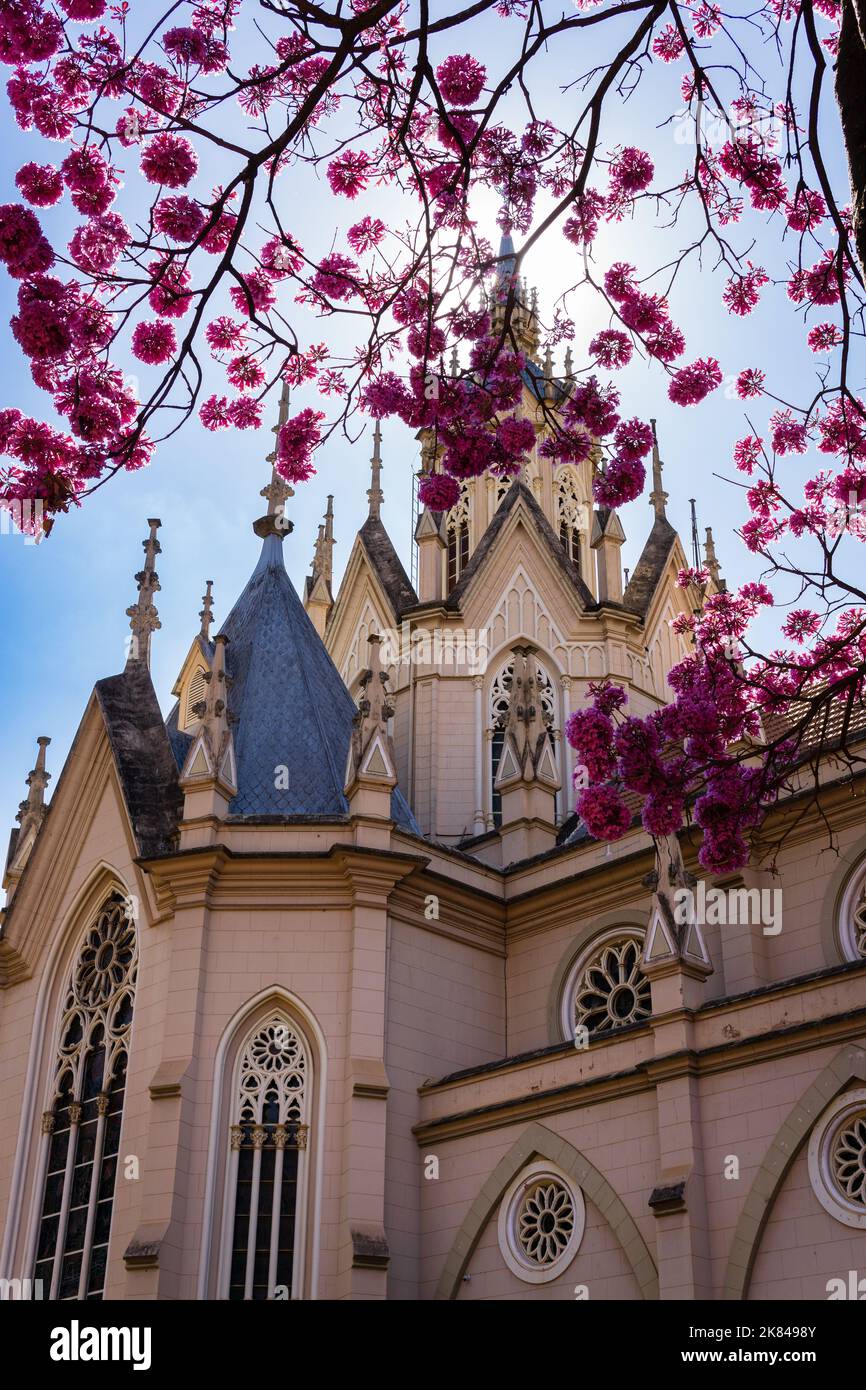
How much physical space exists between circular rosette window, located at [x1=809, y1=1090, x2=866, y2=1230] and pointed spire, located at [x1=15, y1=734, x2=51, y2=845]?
13.2 m

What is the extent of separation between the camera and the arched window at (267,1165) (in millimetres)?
17922

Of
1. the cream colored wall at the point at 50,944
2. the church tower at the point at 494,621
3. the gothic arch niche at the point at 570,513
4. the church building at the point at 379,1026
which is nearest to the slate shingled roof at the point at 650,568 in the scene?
the church tower at the point at 494,621

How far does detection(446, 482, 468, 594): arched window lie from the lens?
32031 millimetres

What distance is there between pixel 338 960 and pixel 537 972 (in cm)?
351

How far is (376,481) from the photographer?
34.2 m

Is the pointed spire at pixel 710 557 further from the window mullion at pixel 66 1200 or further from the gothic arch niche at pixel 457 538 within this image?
the window mullion at pixel 66 1200

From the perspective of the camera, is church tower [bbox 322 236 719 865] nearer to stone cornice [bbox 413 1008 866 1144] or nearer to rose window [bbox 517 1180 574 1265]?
stone cornice [bbox 413 1008 866 1144]

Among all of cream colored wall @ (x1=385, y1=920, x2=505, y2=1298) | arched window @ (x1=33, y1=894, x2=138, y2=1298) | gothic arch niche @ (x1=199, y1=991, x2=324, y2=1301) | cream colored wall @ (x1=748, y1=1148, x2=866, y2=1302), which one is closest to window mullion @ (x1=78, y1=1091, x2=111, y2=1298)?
arched window @ (x1=33, y1=894, x2=138, y2=1298)

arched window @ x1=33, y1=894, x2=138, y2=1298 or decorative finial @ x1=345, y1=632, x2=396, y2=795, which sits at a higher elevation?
decorative finial @ x1=345, y1=632, x2=396, y2=795

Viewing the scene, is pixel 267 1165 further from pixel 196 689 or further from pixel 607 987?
pixel 196 689

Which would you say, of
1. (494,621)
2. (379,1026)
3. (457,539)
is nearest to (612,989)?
(379,1026)

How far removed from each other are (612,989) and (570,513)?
47.9 ft
